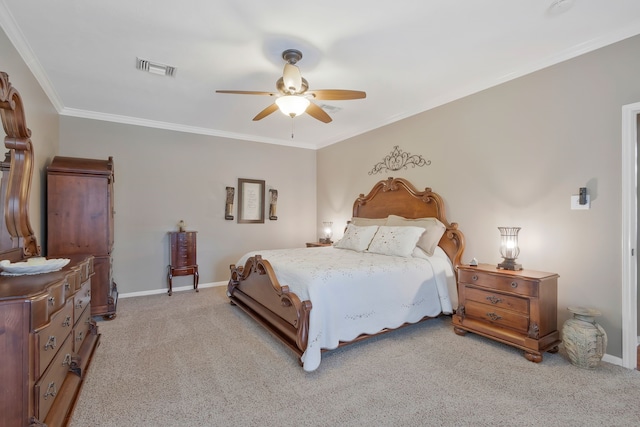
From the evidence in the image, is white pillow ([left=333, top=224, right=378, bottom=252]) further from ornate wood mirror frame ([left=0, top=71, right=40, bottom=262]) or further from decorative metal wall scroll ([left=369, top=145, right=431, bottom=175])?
ornate wood mirror frame ([left=0, top=71, right=40, bottom=262])

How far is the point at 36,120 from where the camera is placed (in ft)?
10.1

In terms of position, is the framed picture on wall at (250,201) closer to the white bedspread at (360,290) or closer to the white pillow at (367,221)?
the white pillow at (367,221)

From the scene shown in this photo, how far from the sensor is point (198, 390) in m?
2.11

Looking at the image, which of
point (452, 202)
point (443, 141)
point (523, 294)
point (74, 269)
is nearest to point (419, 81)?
point (443, 141)

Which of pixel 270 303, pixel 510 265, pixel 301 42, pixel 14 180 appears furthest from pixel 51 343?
pixel 510 265

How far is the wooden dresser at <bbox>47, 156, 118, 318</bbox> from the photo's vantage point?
130 inches

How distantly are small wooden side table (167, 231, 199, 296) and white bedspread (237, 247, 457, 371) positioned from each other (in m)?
1.77

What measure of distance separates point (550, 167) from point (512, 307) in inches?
52.8

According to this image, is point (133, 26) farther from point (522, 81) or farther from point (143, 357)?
point (522, 81)

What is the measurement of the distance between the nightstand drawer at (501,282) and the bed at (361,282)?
40 centimetres

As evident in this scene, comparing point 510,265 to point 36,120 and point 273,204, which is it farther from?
point 36,120

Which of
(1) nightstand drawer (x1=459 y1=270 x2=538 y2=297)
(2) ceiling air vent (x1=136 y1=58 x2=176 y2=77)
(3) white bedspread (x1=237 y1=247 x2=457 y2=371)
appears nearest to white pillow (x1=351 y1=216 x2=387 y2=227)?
(3) white bedspread (x1=237 y1=247 x2=457 y2=371)

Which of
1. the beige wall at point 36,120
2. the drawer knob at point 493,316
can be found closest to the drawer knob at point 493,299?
the drawer knob at point 493,316

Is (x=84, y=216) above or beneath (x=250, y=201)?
beneath
